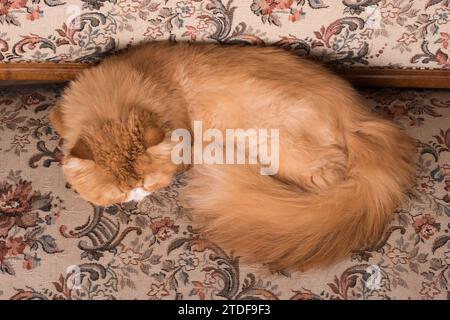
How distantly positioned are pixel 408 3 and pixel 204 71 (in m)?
0.64

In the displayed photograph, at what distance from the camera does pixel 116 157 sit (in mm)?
1239

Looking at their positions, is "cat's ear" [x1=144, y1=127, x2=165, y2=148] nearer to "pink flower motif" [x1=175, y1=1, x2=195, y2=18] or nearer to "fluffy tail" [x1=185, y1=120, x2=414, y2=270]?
"fluffy tail" [x1=185, y1=120, x2=414, y2=270]

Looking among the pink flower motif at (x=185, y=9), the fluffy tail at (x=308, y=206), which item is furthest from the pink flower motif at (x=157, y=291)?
the pink flower motif at (x=185, y=9)

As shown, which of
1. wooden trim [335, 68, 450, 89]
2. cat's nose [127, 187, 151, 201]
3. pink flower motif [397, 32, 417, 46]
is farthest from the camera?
wooden trim [335, 68, 450, 89]

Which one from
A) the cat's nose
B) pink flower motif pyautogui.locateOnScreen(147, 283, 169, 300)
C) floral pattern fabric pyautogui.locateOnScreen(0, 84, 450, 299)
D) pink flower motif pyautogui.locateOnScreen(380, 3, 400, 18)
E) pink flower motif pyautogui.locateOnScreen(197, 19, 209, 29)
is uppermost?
pink flower motif pyautogui.locateOnScreen(380, 3, 400, 18)

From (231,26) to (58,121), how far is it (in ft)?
1.94

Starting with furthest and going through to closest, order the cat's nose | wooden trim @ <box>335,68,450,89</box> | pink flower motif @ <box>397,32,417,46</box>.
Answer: wooden trim @ <box>335,68,450,89</box>
pink flower motif @ <box>397,32,417,46</box>
the cat's nose

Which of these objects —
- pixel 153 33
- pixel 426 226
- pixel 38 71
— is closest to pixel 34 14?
pixel 38 71

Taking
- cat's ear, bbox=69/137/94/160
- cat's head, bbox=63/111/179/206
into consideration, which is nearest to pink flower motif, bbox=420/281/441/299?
cat's head, bbox=63/111/179/206

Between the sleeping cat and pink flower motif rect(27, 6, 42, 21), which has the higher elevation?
pink flower motif rect(27, 6, 42, 21)

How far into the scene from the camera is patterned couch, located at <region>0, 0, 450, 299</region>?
1.19 meters

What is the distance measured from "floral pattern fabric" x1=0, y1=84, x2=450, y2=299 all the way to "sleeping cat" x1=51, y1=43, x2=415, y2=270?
0.04m

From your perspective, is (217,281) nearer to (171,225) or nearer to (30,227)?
(171,225)

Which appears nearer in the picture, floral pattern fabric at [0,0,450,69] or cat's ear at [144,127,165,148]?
cat's ear at [144,127,165,148]
